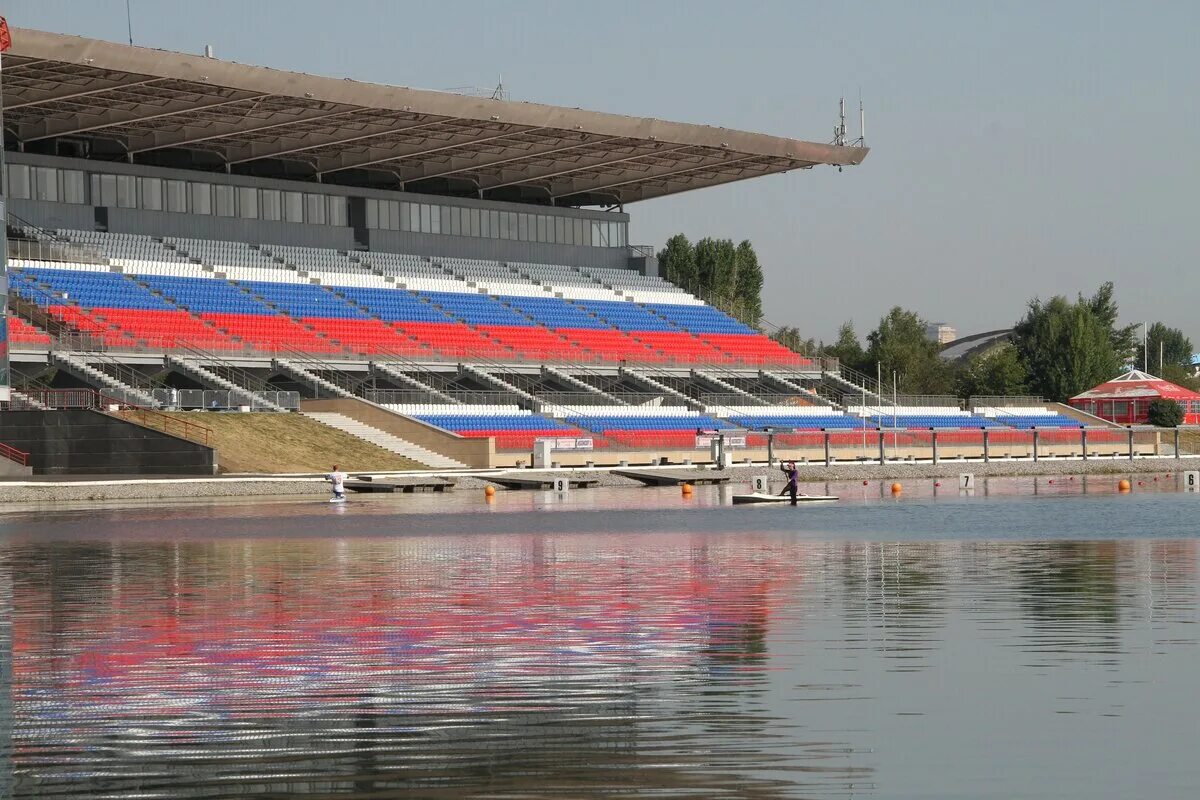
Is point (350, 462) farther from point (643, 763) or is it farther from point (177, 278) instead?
point (643, 763)

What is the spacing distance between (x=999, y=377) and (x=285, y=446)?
67.9 meters

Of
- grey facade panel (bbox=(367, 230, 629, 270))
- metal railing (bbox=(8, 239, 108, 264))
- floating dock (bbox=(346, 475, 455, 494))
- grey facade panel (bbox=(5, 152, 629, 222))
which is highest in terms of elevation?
grey facade panel (bbox=(5, 152, 629, 222))

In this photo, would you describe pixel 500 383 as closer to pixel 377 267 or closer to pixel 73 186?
pixel 377 267

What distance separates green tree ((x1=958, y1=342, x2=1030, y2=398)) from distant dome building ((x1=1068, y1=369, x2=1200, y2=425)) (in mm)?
11032

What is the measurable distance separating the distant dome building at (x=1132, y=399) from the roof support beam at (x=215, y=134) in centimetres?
5117

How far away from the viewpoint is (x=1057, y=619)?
17438 mm

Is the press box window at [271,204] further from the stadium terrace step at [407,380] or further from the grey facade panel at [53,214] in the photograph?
the stadium terrace step at [407,380]

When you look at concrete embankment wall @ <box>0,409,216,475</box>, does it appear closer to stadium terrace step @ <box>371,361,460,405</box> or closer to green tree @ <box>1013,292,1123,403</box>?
stadium terrace step @ <box>371,361,460,405</box>

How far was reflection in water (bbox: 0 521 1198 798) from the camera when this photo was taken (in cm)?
1012

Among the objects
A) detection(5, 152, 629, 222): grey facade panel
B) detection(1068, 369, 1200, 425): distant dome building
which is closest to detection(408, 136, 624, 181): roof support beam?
detection(5, 152, 629, 222): grey facade panel

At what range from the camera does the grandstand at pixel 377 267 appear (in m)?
72.2

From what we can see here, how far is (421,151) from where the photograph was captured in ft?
293

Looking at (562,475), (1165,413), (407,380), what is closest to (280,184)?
(407,380)

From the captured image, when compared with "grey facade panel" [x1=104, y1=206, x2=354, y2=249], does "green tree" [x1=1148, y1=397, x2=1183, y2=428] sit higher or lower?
lower
